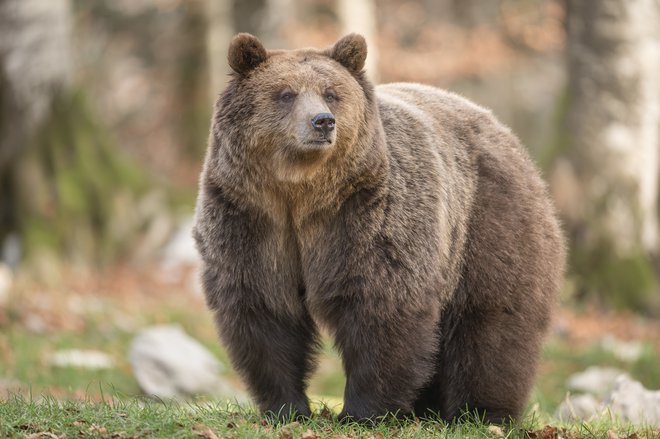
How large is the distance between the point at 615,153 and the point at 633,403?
22.0ft

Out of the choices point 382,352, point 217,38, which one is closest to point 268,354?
point 382,352

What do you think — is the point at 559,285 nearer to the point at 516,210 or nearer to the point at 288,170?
the point at 516,210

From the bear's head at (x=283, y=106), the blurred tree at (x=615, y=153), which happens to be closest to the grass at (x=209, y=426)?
the bear's head at (x=283, y=106)

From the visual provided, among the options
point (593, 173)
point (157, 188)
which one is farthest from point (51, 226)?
point (593, 173)

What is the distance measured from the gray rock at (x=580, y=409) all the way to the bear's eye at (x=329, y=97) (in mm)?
3228

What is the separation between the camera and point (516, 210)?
23.2 feet

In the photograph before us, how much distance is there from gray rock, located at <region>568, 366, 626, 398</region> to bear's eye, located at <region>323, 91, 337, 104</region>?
16.6ft

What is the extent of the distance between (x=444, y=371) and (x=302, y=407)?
1183 millimetres

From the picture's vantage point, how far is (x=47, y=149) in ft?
48.5

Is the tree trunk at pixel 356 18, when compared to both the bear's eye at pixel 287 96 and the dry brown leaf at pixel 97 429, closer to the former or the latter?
the bear's eye at pixel 287 96

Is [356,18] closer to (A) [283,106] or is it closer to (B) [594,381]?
(B) [594,381]

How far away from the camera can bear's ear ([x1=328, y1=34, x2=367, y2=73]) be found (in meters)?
6.51

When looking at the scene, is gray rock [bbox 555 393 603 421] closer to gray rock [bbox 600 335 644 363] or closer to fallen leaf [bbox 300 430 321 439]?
fallen leaf [bbox 300 430 321 439]

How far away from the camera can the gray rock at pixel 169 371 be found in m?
9.52
